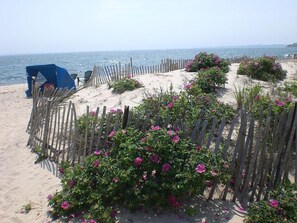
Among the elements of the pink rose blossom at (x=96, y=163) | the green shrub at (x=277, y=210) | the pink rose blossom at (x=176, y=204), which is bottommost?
the pink rose blossom at (x=176, y=204)

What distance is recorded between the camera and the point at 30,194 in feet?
14.6

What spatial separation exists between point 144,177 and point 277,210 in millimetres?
1546

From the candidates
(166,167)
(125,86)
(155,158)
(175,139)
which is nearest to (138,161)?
(155,158)

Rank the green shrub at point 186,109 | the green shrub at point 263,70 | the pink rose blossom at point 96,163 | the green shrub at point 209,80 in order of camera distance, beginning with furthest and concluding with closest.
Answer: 1. the green shrub at point 263,70
2. the green shrub at point 209,80
3. the green shrub at point 186,109
4. the pink rose blossom at point 96,163

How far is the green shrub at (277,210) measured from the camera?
293cm

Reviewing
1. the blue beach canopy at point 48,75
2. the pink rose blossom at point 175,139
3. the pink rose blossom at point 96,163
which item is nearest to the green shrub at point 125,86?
the blue beach canopy at point 48,75

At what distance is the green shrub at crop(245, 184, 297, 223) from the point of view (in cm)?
293

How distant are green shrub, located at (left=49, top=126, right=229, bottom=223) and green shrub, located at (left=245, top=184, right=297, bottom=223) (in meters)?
0.60

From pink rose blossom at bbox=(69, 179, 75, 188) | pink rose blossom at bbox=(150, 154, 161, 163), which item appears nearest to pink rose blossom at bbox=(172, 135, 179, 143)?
pink rose blossom at bbox=(150, 154, 161, 163)

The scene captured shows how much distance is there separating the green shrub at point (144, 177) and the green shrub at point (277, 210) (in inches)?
23.5

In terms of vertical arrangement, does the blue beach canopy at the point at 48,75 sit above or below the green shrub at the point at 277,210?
above

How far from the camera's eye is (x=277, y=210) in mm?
2996

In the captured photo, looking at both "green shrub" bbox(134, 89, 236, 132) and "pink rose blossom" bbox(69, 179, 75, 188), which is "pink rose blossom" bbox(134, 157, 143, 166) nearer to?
"pink rose blossom" bbox(69, 179, 75, 188)

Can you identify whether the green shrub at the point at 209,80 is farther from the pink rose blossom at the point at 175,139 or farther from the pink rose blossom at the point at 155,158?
the pink rose blossom at the point at 155,158
